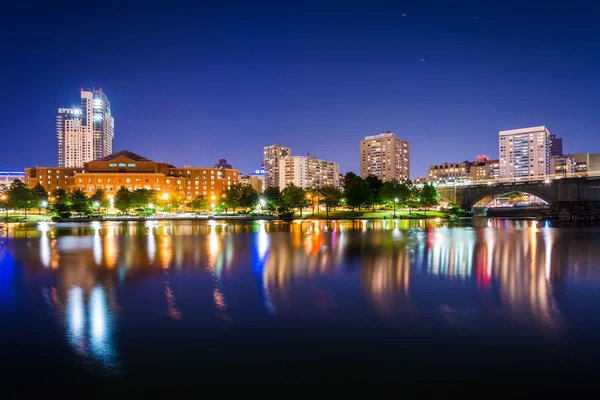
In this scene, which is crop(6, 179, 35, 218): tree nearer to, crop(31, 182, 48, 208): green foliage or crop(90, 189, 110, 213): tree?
crop(31, 182, 48, 208): green foliage

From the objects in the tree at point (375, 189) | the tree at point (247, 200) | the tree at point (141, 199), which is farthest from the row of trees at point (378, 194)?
the tree at point (141, 199)

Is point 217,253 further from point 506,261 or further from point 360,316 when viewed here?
point 506,261

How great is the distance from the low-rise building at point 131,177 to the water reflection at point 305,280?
373ft

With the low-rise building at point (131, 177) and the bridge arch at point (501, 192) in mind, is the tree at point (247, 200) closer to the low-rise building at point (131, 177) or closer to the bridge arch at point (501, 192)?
the low-rise building at point (131, 177)

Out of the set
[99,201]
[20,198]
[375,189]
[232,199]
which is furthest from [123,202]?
A: [375,189]

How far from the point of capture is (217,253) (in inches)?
1015

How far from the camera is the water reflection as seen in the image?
12.1 metres

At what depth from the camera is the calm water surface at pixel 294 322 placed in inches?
321

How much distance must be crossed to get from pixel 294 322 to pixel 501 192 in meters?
108

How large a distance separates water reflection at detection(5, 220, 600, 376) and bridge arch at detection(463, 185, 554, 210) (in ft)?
241

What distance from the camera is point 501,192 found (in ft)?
340

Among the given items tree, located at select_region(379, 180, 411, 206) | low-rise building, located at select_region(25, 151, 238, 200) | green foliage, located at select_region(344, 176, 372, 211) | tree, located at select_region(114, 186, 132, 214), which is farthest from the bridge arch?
tree, located at select_region(114, 186, 132, 214)

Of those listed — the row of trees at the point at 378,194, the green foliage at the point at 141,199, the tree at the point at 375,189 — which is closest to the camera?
the row of trees at the point at 378,194

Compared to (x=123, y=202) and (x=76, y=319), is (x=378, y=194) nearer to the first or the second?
(x=123, y=202)
